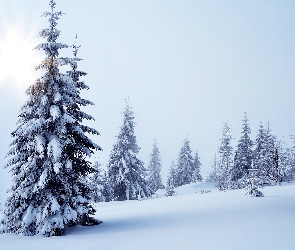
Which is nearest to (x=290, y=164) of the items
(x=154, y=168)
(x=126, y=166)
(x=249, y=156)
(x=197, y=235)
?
(x=249, y=156)

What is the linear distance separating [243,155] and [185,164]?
22.7 metres

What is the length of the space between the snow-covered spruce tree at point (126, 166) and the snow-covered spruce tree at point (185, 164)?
3106 centimetres

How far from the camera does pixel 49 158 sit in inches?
567

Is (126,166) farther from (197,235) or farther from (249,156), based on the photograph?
(197,235)

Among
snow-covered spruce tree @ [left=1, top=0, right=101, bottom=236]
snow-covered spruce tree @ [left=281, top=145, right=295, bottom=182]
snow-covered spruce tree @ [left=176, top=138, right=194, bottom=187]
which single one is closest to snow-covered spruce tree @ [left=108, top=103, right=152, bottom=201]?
snow-covered spruce tree @ [left=1, top=0, right=101, bottom=236]

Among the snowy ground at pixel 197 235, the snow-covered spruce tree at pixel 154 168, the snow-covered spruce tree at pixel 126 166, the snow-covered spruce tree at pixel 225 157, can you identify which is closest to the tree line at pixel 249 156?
the snow-covered spruce tree at pixel 225 157

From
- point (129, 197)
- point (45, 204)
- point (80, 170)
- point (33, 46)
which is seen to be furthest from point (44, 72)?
point (129, 197)

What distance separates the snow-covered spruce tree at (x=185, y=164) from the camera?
74750mm

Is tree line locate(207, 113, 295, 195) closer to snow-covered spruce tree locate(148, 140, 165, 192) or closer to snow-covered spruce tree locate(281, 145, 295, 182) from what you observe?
snow-covered spruce tree locate(281, 145, 295, 182)

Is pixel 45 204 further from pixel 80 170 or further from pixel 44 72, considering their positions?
pixel 44 72

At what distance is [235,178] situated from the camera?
54.8 m

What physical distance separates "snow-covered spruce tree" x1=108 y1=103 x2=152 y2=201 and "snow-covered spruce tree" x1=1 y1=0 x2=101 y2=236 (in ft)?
88.0

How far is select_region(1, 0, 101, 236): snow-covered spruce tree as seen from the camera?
13.9 m

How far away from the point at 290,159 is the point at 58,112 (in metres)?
57.2
